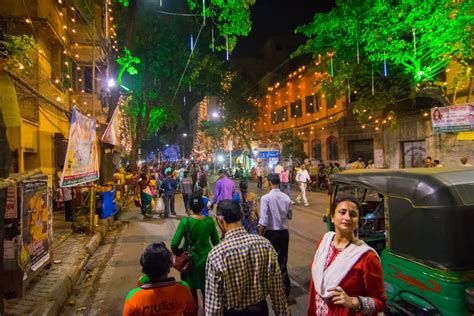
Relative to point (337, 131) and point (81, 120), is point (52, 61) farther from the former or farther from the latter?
point (337, 131)

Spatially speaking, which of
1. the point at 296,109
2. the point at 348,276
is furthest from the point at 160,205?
Result: the point at 296,109

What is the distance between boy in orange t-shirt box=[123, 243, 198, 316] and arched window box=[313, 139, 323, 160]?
89.3ft

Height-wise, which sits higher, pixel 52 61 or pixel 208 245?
pixel 52 61

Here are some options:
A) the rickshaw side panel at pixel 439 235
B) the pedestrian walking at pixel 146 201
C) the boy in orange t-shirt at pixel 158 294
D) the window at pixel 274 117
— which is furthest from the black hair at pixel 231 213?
the window at pixel 274 117

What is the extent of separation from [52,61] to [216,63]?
1164cm

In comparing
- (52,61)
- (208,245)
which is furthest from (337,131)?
(208,245)

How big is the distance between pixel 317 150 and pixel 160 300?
28.1 meters

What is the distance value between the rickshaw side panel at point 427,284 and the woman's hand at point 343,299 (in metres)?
1.23

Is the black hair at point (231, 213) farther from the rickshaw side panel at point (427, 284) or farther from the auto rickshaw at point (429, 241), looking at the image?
the rickshaw side panel at point (427, 284)

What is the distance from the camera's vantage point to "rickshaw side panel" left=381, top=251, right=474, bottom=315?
2.90 meters

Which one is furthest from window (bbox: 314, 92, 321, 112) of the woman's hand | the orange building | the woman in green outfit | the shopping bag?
the woman's hand

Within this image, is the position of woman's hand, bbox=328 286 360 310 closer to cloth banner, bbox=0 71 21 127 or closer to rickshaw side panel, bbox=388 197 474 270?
rickshaw side panel, bbox=388 197 474 270

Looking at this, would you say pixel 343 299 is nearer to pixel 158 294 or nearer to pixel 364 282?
pixel 364 282

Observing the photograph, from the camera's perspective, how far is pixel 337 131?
84.9ft
